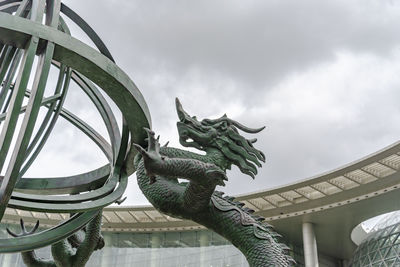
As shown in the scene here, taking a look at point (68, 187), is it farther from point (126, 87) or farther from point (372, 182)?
point (372, 182)

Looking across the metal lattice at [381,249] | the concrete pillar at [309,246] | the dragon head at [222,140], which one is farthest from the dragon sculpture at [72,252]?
the metal lattice at [381,249]

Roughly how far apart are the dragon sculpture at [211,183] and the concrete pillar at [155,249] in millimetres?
27189

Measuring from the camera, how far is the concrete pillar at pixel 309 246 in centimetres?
3017

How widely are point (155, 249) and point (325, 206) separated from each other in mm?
12079

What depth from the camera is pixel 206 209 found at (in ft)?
26.7

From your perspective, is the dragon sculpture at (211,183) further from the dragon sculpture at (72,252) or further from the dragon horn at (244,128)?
the dragon sculpture at (72,252)

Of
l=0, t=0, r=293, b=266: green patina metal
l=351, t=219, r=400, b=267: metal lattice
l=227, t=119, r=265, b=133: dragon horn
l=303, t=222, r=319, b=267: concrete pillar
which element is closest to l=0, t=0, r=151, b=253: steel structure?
l=0, t=0, r=293, b=266: green patina metal

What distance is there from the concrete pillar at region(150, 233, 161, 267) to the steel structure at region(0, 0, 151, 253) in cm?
2586

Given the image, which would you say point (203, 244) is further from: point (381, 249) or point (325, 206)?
point (381, 249)

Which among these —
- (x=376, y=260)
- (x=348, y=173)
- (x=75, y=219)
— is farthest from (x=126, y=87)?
(x=376, y=260)

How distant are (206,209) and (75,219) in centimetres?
209

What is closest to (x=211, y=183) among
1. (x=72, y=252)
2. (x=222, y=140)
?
(x=222, y=140)

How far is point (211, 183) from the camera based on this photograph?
24.8 feet

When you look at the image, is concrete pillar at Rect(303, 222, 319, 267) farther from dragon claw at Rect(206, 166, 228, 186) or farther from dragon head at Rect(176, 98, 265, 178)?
dragon claw at Rect(206, 166, 228, 186)
